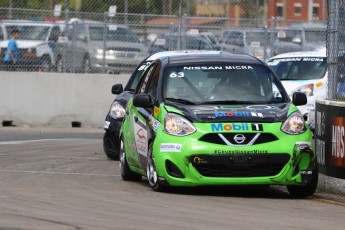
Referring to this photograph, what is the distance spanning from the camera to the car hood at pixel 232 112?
37.6 feet

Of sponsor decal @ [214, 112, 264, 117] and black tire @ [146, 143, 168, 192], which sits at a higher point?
sponsor decal @ [214, 112, 264, 117]

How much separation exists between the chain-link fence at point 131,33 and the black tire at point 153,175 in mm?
12718

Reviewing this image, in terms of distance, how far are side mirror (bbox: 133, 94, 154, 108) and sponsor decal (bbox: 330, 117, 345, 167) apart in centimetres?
201

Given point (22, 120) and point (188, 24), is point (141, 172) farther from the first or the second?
point (188, 24)

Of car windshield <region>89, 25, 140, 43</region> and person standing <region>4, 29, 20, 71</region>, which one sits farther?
car windshield <region>89, 25, 140, 43</region>

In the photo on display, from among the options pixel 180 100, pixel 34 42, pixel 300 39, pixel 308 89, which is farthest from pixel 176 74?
pixel 300 39

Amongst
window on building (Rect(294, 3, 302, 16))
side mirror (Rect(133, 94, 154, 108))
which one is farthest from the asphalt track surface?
window on building (Rect(294, 3, 302, 16))

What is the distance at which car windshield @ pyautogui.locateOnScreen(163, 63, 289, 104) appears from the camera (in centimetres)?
1227

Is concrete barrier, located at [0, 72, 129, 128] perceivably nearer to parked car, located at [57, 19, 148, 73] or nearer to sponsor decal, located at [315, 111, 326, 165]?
parked car, located at [57, 19, 148, 73]

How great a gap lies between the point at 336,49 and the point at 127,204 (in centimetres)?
372

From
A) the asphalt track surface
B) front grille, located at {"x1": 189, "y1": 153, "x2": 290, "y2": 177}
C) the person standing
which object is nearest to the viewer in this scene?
the asphalt track surface

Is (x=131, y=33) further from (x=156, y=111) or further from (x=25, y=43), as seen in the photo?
(x=156, y=111)

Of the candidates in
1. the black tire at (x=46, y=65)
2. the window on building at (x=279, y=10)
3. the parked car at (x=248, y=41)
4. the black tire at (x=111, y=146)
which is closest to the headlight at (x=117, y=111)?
the black tire at (x=111, y=146)

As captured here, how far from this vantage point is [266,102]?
483 inches
